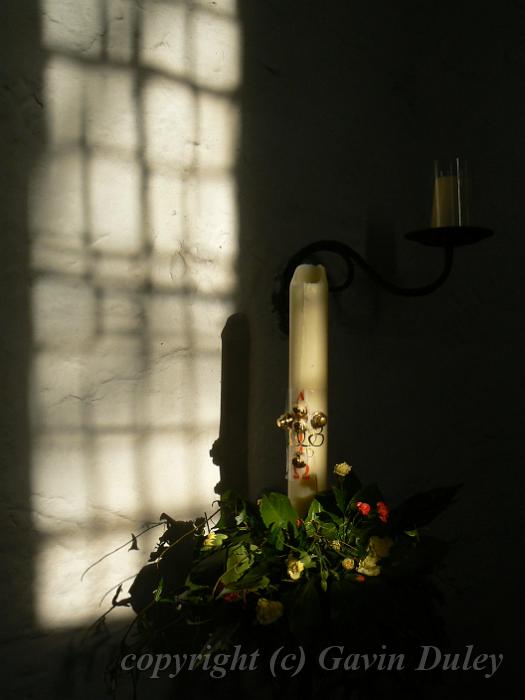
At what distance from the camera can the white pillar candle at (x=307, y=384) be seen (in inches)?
32.8

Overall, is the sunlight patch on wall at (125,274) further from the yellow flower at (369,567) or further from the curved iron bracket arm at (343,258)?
the yellow flower at (369,567)

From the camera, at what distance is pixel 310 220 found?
1.06 meters

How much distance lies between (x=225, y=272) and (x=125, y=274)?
0.51ft

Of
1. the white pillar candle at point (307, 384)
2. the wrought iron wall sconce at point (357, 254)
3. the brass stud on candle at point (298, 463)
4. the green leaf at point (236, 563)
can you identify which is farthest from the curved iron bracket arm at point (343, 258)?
the green leaf at point (236, 563)

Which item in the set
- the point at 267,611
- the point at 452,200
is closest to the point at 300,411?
the point at 267,611

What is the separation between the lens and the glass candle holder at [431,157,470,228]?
2.99 ft

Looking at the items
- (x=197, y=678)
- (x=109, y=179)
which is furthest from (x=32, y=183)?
(x=197, y=678)

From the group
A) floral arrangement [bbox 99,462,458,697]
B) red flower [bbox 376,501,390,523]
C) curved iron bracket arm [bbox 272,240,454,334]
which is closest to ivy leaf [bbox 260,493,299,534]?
floral arrangement [bbox 99,462,458,697]

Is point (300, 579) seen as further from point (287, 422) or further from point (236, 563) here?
point (287, 422)

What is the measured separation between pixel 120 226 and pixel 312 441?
385 millimetres

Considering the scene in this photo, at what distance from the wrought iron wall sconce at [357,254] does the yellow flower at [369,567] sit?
0.38m

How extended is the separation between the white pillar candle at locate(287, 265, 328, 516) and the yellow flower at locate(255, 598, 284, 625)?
0.14 m

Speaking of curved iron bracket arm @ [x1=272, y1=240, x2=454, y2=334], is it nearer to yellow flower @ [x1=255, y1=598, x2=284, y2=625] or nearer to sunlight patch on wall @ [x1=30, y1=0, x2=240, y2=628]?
sunlight patch on wall @ [x1=30, y1=0, x2=240, y2=628]

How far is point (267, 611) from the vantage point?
0.71 metres
